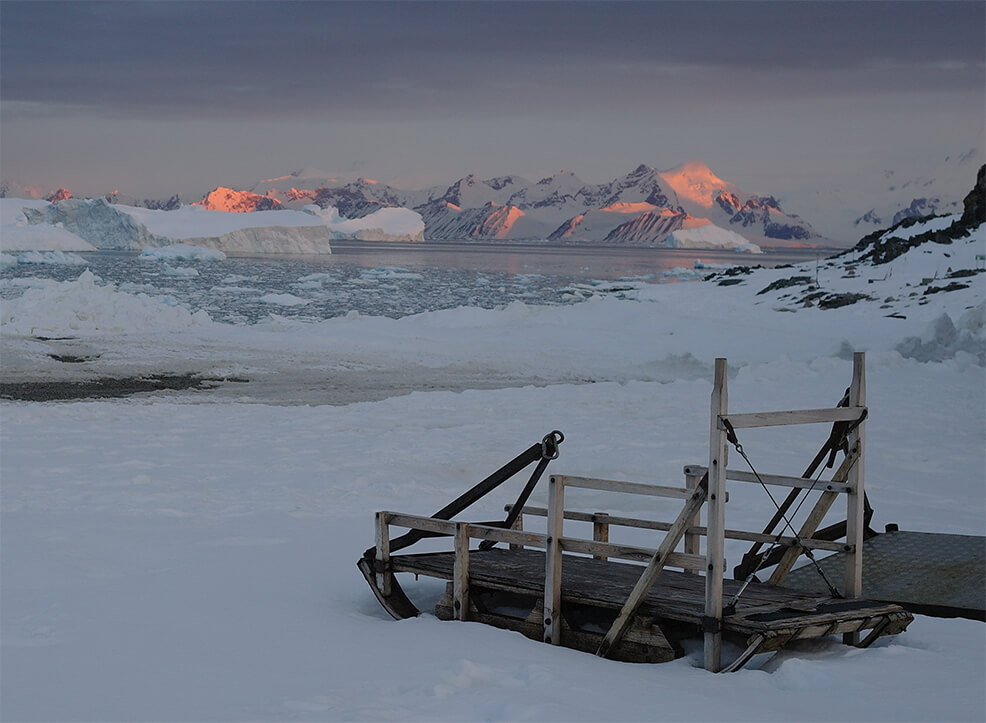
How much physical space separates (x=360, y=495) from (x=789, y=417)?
574 cm

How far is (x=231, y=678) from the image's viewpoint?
19.3 feet

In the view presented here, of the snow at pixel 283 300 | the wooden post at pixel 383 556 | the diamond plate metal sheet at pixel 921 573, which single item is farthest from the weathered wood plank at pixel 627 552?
the snow at pixel 283 300

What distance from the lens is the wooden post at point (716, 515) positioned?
6.11 meters

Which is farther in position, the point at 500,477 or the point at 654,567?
the point at 500,477

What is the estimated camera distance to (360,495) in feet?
37.1

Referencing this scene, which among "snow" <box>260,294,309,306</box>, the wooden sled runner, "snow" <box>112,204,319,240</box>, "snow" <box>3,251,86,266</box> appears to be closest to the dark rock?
"snow" <box>260,294,309,306</box>

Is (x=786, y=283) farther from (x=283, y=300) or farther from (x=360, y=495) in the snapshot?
(x=360, y=495)

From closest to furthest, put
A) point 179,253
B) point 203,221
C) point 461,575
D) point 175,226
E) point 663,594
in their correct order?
1. point 663,594
2. point 461,575
3. point 179,253
4. point 175,226
5. point 203,221

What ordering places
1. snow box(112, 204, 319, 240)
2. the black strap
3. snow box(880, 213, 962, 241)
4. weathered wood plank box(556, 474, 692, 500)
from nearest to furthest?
1. weathered wood plank box(556, 474, 692, 500)
2. the black strap
3. snow box(880, 213, 962, 241)
4. snow box(112, 204, 319, 240)

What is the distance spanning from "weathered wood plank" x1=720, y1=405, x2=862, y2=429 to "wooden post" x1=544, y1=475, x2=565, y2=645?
3.88 ft

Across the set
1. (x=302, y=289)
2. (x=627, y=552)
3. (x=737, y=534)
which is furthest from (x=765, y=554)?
(x=302, y=289)

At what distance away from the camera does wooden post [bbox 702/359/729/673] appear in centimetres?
611

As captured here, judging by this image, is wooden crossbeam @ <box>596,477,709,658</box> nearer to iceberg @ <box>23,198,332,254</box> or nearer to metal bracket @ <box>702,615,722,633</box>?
metal bracket @ <box>702,615,722,633</box>

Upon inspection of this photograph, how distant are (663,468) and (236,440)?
5.24 m
